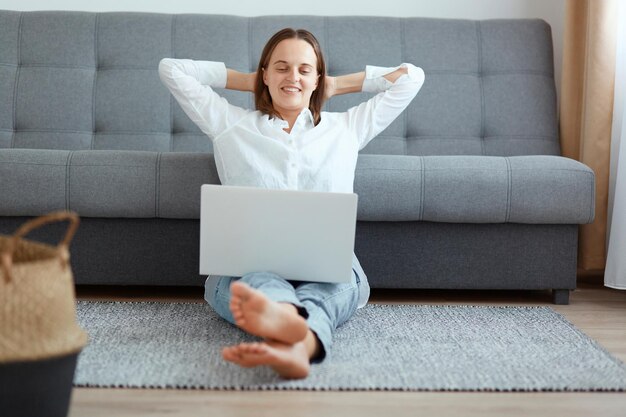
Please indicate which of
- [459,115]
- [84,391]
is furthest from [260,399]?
[459,115]

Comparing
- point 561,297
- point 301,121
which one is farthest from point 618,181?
point 301,121

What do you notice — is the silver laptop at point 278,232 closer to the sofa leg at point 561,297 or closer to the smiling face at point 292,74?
the smiling face at point 292,74

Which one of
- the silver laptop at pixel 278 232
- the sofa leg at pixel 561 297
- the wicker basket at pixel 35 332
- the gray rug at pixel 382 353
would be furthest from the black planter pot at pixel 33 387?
the sofa leg at pixel 561 297

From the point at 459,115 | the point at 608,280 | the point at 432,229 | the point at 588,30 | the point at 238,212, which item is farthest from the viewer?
the point at 459,115

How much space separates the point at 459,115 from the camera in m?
2.87

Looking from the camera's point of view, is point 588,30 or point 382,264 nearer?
point 382,264

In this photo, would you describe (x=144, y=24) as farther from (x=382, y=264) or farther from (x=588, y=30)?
(x=588, y=30)

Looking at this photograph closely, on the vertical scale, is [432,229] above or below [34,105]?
below

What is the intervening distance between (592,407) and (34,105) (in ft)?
6.97

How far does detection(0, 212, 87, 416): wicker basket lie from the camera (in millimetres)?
1114

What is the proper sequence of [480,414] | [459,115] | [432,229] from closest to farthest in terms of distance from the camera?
[480,414]
[432,229]
[459,115]

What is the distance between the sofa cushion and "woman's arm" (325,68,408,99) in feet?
0.69

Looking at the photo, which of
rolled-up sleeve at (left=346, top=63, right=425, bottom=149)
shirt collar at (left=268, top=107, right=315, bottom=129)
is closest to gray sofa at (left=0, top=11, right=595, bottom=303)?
rolled-up sleeve at (left=346, top=63, right=425, bottom=149)

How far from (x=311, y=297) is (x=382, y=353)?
7.6 inches
